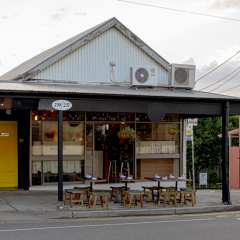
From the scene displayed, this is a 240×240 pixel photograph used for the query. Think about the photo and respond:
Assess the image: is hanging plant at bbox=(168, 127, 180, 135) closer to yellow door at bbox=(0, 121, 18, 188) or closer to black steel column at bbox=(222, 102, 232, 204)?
black steel column at bbox=(222, 102, 232, 204)

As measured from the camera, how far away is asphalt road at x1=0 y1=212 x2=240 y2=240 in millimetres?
7582

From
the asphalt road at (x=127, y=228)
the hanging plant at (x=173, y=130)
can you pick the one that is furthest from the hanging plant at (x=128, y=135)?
the asphalt road at (x=127, y=228)

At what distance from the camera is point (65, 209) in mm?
10172

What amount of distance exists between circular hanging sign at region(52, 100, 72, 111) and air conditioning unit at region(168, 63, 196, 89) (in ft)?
17.0

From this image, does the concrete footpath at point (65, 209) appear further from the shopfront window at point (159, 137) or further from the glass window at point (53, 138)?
the shopfront window at point (159, 137)

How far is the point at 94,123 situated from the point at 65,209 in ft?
16.0

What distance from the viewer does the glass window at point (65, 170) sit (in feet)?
45.3

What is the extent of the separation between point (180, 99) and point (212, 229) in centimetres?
457

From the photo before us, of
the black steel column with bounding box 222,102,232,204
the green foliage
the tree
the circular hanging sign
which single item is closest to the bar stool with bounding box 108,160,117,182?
the black steel column with bounding box 222,102,232,204

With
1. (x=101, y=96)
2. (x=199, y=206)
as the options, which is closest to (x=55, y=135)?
(x=101, y=96)

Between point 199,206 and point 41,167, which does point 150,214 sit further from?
point 41,167

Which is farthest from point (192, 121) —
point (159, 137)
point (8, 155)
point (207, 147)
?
point (207, 147)

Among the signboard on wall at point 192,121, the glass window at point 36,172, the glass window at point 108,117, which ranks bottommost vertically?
the glass window at point 36,172

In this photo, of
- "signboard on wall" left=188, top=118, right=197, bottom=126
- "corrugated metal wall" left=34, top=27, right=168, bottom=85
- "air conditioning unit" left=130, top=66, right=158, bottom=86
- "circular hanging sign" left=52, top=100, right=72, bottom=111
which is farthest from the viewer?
"signboard on wall" left=188, top=118, right=197, bottom=126
